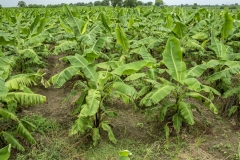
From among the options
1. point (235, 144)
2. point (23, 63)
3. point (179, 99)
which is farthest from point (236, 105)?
point (23, 63)

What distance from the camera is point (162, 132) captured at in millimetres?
4883

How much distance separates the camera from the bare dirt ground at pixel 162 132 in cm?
441

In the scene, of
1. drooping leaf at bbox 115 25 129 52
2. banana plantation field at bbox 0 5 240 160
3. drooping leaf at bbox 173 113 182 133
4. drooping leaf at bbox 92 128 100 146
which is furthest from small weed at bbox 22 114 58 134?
drooping leaf at bbox 115 25 129 52

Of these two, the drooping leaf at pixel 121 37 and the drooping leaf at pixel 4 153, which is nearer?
the drooping leaf at pixel 4 153

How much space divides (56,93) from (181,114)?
3513mm

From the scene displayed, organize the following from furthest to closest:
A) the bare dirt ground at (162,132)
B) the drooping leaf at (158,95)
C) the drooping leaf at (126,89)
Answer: the bare dirt ground at (162,132), the drooping leaf at (158,95), the drooping leaf at (126,89)

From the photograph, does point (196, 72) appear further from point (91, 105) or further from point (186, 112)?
point (91, 105)

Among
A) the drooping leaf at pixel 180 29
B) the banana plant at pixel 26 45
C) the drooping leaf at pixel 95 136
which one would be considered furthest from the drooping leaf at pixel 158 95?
the banana plant at pixel 26 45

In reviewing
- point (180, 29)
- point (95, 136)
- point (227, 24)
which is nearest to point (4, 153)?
point (95, 136)

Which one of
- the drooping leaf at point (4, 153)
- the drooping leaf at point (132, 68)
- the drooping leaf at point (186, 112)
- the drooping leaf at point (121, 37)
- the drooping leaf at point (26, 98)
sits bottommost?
the drooping leaf at point (186, 112)

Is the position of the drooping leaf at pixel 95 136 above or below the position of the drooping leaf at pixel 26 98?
below

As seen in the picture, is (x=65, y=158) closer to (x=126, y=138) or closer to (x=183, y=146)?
(x=126, y=138)

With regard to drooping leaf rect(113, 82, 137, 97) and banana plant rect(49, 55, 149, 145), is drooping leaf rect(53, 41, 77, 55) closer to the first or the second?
banana plant rect(49, 55, 149, 145)

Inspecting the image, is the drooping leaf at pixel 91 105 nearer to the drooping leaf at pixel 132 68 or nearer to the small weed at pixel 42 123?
the drooping leaf at pixel 132 68
